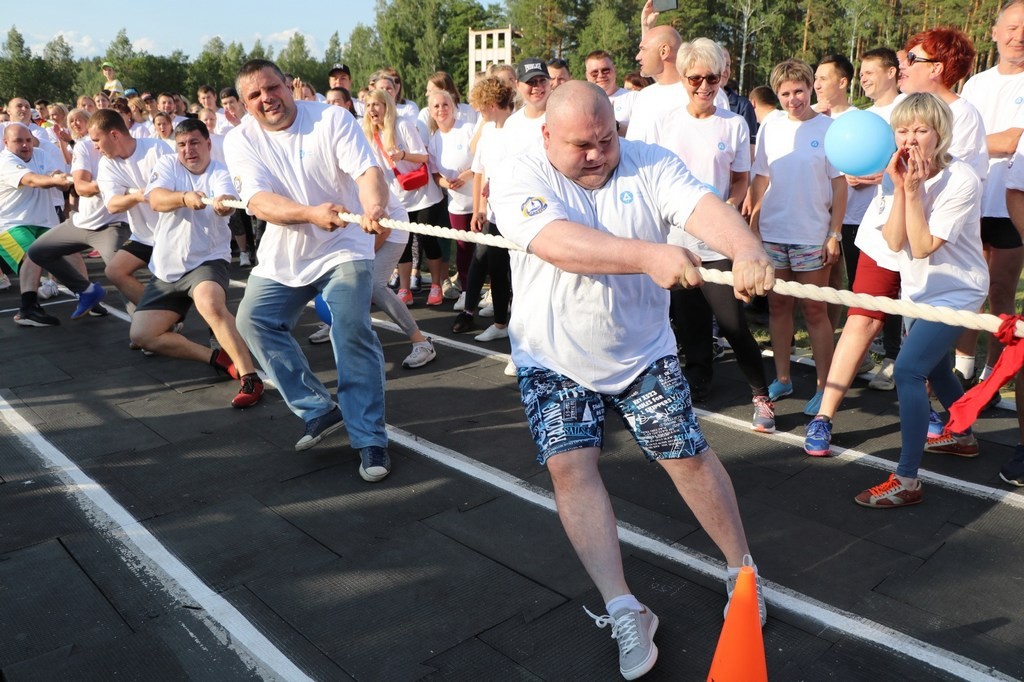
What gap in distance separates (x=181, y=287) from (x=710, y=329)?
3951 millimetres

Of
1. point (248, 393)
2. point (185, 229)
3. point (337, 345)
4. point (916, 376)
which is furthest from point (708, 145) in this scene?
point (185, 229)

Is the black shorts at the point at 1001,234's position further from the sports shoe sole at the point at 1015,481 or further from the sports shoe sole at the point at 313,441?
the sports shoe sole at the point at 313,441

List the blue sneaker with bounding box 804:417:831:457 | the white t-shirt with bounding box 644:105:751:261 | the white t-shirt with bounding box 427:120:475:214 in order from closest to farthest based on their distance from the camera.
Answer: the blue sneaker with bounding box 804:417:831:457, the white t-shirt with bounding box 644:105:751:261, the white t-shirt with bounding box 427:120:475:214

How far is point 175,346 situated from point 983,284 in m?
5.41

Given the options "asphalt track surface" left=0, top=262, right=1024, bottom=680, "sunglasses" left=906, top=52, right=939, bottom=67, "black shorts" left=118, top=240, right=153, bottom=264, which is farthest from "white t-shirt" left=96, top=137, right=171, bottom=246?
"sunglasses" left=906, top=52, right=939, bottom=67

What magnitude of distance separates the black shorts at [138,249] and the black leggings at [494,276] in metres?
2.82

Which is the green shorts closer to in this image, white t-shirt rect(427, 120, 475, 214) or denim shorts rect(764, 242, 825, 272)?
white t-shirt rect(427, 120, 475, 214)

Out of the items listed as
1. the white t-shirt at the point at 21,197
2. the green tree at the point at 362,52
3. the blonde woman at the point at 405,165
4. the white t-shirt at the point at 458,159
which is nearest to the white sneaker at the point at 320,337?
the blonde woman at the point at 405,165

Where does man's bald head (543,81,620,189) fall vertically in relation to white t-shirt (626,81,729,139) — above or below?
below

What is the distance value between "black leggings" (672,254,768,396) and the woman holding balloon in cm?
113

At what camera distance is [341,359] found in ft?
14.8

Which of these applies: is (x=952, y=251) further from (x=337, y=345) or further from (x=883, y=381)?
(x=337, y=345)

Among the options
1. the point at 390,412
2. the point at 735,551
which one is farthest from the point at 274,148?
the point at 735,551

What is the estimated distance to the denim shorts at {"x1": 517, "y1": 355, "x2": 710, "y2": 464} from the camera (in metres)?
2.82
